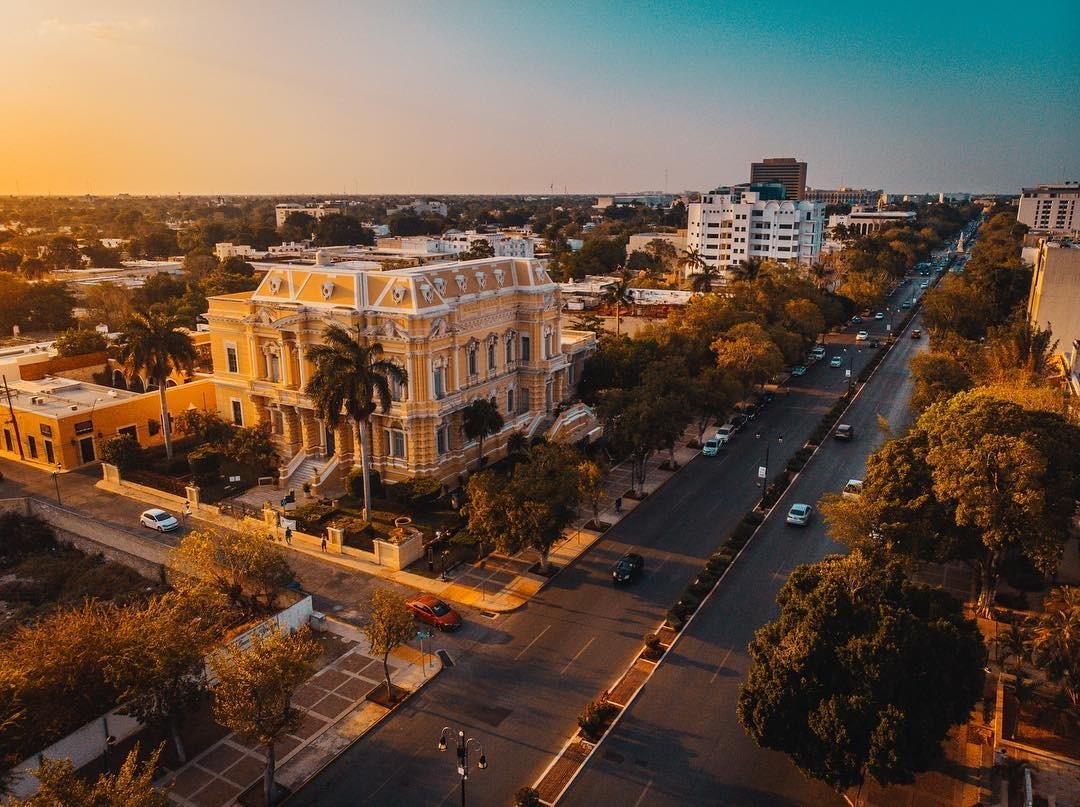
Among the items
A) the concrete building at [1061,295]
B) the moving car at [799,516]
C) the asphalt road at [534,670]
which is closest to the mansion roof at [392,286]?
the asphalt road at [534,670]

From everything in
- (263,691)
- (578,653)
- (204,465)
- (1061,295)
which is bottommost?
(578,653)

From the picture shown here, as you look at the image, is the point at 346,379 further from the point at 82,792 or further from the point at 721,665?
the point at 82,792

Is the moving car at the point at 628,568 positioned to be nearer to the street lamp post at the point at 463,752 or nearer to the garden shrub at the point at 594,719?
the garden shrub at the point at 594,719

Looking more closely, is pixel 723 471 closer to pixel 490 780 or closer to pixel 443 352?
pixel 443 352

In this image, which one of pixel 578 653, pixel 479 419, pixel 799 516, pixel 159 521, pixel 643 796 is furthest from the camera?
pixel 479 419

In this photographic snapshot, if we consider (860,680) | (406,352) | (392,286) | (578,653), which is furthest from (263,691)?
(392,286)

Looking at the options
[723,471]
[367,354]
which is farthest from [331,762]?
[723,471]
